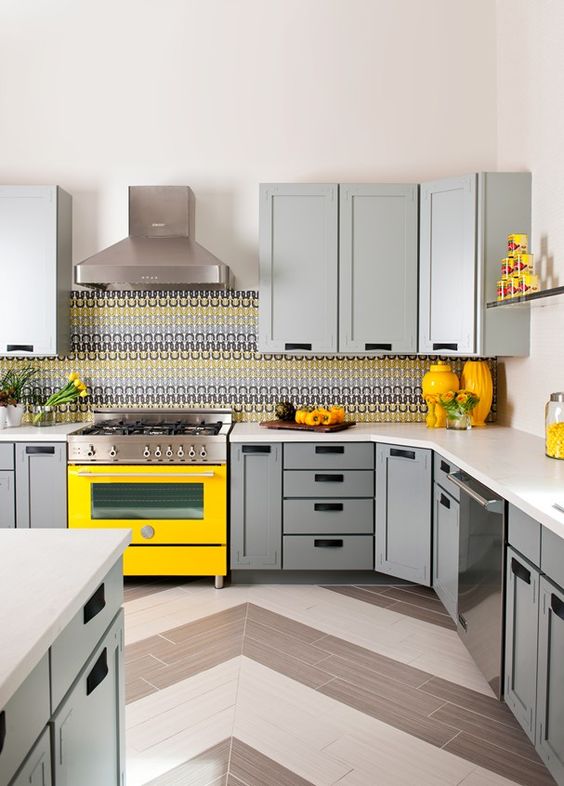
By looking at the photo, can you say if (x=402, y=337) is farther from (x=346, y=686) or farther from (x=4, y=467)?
(x=4, y=467)

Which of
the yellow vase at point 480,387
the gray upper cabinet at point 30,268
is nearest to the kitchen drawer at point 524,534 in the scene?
the yellow vase at point 480,387

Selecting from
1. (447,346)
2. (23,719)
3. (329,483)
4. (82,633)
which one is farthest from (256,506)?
(23,719)

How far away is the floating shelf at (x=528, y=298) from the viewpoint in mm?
2943

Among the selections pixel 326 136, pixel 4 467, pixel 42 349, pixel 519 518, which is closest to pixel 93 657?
pixel 519 518

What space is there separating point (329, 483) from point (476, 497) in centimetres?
137

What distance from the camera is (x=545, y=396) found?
380 cm

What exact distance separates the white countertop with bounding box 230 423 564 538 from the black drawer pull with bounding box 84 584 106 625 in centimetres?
123

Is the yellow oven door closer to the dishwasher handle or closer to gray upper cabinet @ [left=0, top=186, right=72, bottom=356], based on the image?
gray upper cabinet @ [left=0, top=186, right=72, bottom=356]

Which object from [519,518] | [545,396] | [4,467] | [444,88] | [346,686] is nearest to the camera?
[519,518]

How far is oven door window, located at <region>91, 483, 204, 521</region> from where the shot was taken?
4.10m

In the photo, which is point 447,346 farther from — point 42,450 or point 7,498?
point 7,498

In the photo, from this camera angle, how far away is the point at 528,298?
3.30m

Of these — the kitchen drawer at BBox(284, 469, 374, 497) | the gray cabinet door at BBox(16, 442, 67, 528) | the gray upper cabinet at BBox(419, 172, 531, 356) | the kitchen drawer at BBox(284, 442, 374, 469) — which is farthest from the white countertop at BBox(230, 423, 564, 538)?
the gray cabinet door at BBox(16, 442, 67, 528)

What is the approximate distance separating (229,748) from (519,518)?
4.20 feet
